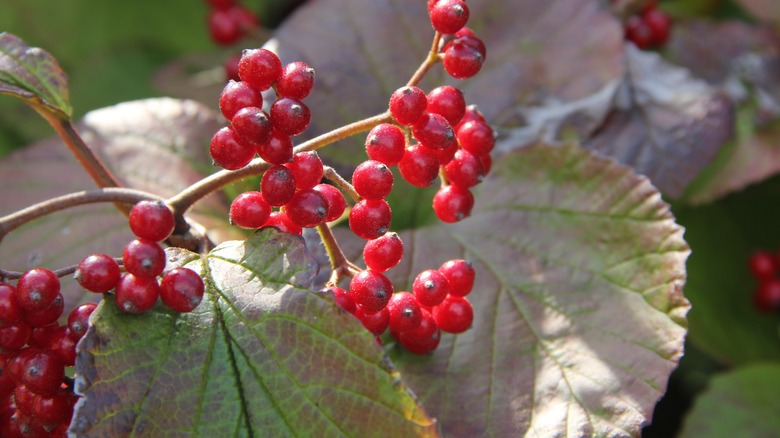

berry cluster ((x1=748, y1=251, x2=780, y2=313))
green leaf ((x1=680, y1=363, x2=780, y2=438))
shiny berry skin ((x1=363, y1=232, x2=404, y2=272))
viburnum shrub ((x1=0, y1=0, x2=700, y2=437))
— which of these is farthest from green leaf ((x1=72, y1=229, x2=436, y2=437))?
berry cluster ((x1=748, y1=251, x2=780, y2=313))

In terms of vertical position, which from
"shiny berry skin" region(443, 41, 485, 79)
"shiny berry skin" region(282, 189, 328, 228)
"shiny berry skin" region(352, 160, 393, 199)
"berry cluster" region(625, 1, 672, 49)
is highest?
"shiny berry skin" region(443, 41, 485, 79)

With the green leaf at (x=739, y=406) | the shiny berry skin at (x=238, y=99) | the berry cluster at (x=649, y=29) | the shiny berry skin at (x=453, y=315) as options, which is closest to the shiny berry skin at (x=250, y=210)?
the shiny berry skin at (x=238, y=99)

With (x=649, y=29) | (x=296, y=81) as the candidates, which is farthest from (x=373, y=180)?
(x=649, y=29)

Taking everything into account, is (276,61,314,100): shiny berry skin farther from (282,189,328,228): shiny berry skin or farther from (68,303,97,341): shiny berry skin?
(68,303,97,341): shiny berry skin

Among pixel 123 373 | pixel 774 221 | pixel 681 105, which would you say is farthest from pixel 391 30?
pixel 774 221

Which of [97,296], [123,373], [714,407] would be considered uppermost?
[123,373]

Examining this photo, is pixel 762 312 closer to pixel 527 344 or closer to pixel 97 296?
pixel 527 344

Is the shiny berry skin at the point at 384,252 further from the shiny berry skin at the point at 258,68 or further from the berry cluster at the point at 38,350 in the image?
the berry cluster at the point at 38,350
